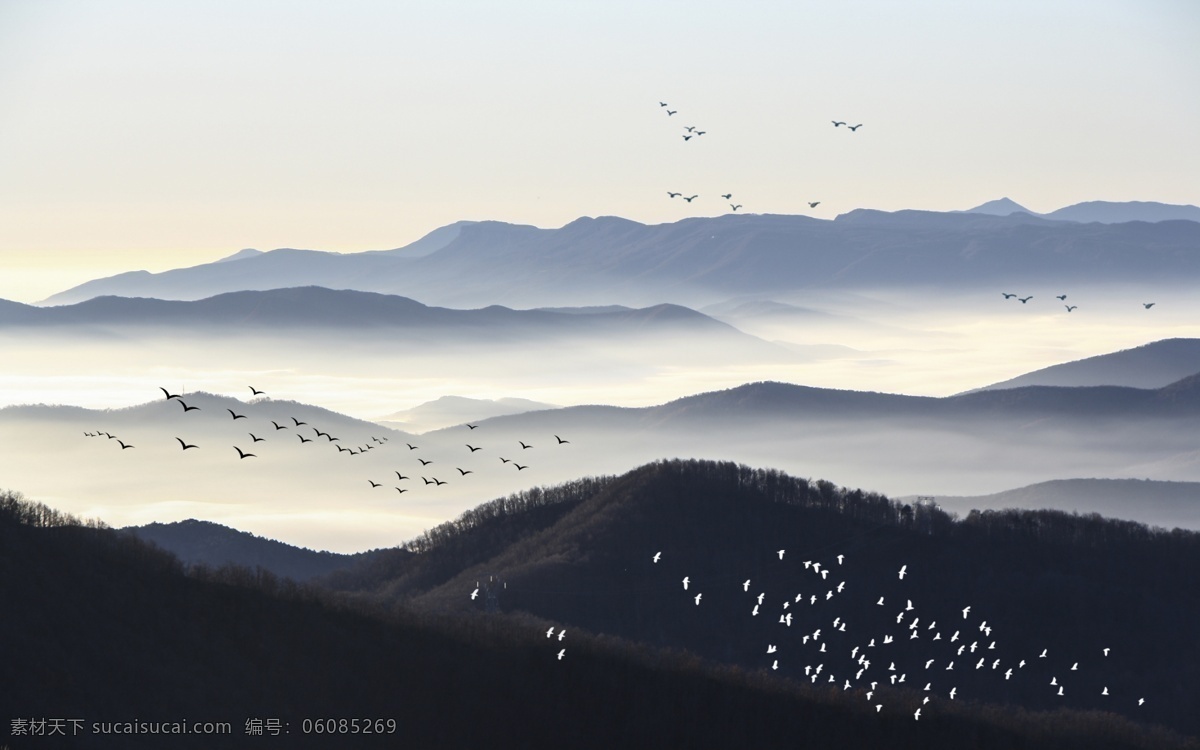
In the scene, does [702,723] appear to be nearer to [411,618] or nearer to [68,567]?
[411,618]

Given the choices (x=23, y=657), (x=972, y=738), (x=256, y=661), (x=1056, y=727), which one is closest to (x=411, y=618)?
(x=256, y=661)

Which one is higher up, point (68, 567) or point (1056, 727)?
point (68, 567)

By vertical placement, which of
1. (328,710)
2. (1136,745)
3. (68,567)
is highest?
(68,567)

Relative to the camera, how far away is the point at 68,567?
428 feet

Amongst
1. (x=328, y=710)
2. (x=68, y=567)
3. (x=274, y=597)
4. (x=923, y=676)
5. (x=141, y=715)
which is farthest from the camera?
(x=923, y=676)

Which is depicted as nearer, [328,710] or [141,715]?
[141,715]

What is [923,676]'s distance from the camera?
19262cm

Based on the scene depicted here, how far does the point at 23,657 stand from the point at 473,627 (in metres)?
46.1

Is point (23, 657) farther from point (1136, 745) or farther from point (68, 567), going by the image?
point (1136, 745)

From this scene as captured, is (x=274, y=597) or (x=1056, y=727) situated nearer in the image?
(x=274, y=597)

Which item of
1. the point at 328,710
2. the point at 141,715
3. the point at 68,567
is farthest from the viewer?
the point at 68,567

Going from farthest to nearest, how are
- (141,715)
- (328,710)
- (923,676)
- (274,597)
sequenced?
(923,676), (274,597), (328,710), (141,715)

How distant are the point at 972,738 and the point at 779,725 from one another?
19237mm

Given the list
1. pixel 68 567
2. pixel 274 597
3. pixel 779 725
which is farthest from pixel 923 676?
pixel 68 567
